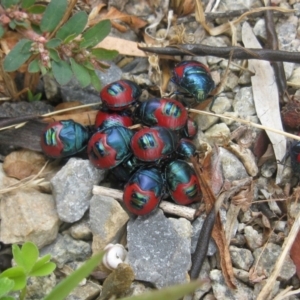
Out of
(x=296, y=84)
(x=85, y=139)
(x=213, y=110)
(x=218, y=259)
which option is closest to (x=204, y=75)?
(x=213, y=110)

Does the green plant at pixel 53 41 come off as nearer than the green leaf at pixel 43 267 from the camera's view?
No

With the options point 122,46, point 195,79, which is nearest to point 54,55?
point 122,46

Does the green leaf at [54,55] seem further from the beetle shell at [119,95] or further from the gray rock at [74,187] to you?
the gray rock at [74,187]

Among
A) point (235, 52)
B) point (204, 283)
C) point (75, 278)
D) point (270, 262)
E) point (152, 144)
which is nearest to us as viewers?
point (75, 278)

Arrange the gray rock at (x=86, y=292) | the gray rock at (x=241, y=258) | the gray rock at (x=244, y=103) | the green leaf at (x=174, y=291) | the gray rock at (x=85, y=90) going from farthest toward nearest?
the gray rock at (x=85, y=90) → the gray rock at (x=244, y=103) → the gray rock at (x=241, y=258) → the gray rock at (x=86, y=292) → the green leaf at (x=174, y=291)

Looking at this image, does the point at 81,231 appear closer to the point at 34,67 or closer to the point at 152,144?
the point at 152,144

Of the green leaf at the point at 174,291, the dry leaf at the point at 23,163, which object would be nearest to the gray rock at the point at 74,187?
the dry leaf at the point at 23,163

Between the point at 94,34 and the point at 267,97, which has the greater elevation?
the point at 94,34

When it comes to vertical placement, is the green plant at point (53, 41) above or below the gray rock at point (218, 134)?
above

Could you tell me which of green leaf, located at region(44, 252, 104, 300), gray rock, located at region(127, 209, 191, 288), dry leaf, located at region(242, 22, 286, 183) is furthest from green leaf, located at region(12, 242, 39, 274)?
dry leaf, located at region(242, 22, 286, 183)
